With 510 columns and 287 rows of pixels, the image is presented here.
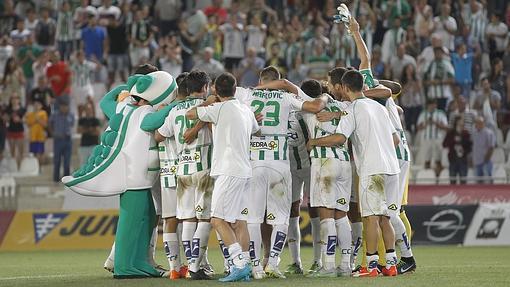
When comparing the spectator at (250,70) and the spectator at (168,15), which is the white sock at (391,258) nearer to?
the spectator at (250,70)

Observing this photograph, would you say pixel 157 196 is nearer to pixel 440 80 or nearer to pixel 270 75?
pixel 270 75

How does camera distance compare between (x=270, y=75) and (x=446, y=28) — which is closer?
(x=270, y=75)

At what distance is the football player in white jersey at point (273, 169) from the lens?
1430 centimetres

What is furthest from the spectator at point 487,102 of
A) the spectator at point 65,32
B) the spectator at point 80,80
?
the spectator at point 65,32

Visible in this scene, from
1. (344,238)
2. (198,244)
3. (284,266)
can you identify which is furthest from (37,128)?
(344,238)

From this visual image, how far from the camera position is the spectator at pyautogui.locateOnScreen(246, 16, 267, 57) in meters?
30.3

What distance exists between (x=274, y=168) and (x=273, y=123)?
1.82ft

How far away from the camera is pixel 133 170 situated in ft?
48.6

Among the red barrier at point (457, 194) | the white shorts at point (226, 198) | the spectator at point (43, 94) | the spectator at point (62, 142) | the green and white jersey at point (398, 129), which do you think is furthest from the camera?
the spectator at point (43, 94)

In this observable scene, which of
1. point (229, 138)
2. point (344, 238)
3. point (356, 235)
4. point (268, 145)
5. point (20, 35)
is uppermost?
point (20, 35)

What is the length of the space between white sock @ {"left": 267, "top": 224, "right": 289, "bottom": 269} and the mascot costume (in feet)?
4.90

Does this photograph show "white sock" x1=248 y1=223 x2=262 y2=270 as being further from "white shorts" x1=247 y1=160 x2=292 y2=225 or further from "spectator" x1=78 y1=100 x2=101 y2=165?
"spectator" x1=78 y1=100 x2=101 y2=165

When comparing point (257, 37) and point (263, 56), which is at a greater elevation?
point (257, 37)

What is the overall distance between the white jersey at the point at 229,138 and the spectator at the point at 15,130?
1519 centimetres
